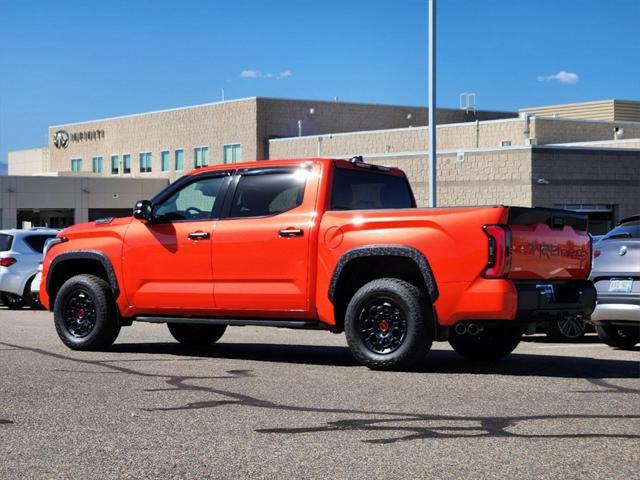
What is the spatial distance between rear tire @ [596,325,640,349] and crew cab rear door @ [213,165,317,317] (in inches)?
171

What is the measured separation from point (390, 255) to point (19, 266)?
13.5 meters

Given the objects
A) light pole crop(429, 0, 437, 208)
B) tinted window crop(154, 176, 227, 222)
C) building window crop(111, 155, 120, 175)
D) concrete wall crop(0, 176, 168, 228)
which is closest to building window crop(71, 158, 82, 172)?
building window crop(111, 155, 120, 175)

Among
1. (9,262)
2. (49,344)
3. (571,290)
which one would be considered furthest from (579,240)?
(9,262)

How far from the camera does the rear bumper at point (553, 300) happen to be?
988 centimetres

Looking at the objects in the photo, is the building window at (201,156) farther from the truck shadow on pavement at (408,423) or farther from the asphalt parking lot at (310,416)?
the truck shadow on pavement at (408,423)

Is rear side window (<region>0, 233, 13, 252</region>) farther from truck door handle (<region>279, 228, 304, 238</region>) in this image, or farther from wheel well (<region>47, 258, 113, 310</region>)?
truck door handle (<region>279, 228, 304, 238</region>)

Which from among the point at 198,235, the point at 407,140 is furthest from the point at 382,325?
the point at 407,140

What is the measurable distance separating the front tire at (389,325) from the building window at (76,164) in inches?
Result: 2818

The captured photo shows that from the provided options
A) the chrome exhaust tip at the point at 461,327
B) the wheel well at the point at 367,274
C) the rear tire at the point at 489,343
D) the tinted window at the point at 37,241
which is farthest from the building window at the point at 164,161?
the chrome exhaust tip at the point at 461,327

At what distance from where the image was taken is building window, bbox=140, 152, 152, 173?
2810 inches

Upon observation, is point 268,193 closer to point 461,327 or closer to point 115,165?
point 461,327

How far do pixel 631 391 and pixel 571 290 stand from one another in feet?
5.28

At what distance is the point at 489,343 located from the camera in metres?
11.5

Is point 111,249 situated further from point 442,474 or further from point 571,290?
point 442,474
